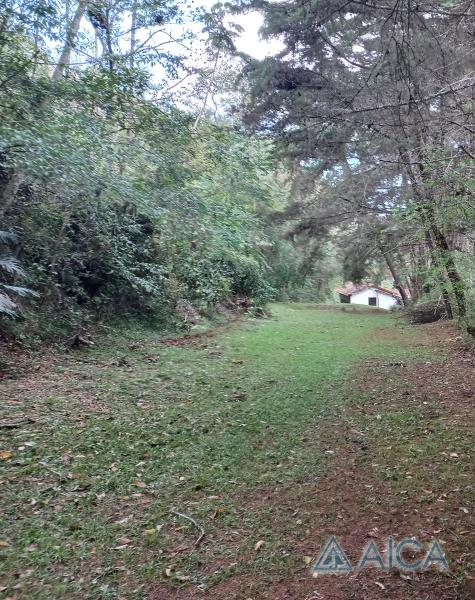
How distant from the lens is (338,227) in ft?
46.6

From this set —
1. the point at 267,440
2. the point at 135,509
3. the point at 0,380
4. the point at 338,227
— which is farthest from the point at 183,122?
the point at 338,227

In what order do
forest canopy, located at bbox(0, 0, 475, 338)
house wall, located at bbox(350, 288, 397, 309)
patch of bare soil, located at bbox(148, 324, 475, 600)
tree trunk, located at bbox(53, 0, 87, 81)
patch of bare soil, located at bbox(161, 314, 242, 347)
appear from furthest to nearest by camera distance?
house wall, located at bbox(350, 288, 397, 309), patch of bare soil, located at bbox(161, 314, 242, 347), tree trunk, located at bbox(53, 0, 87, 81), forest canopy, located at bbox(0, 0, 475, 338), patch of bare soil, located at bbox(148, 324, 475, 600)

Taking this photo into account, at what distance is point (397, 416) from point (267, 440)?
1555mm

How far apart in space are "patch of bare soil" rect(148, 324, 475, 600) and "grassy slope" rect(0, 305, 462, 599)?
0.15 meters

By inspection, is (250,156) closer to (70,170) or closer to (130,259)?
(130,259)

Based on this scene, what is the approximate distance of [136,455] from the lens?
3930 millimetres
